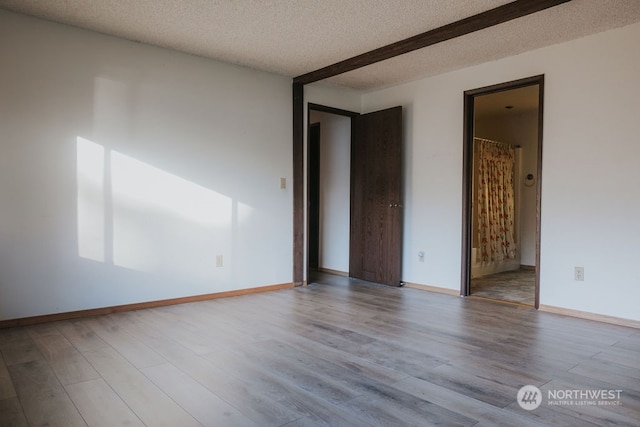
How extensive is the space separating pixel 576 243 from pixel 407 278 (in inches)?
71.4

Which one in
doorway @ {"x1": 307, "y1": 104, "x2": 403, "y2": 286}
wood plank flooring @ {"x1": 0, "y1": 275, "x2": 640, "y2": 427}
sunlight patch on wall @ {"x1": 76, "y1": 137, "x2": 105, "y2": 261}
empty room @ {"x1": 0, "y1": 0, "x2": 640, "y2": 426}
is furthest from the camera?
doorway @ {"x1": 307, "y1": 104, "x2": 403, "y2": 286}

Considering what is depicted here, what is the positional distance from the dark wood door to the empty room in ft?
0.11

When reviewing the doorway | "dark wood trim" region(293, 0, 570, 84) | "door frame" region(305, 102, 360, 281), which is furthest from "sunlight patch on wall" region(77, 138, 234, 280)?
"dark wood trim" region(293, 0, 570, 84)

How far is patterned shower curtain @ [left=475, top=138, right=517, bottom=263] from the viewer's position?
18.1ft

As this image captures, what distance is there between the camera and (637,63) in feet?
10.6

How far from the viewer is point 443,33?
3316 mm

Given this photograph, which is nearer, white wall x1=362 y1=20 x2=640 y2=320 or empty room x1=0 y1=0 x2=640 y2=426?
empty room x1=0 y1=0 x2=640 y2=426

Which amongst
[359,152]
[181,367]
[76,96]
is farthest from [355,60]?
[181,367]

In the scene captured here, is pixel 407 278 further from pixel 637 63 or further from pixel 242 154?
pixel 637 63

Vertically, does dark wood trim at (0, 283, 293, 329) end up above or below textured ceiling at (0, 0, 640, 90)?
below

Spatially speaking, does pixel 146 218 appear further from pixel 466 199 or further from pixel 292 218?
pixel 466 199

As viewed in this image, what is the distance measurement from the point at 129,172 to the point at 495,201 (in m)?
4.44

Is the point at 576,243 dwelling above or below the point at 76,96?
below

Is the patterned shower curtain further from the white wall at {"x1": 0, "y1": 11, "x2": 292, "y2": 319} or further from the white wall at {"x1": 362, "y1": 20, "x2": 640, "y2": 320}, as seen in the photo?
the white wall at {"x1": 0, "y1": 11, "x2": 292, "y2": 319}
